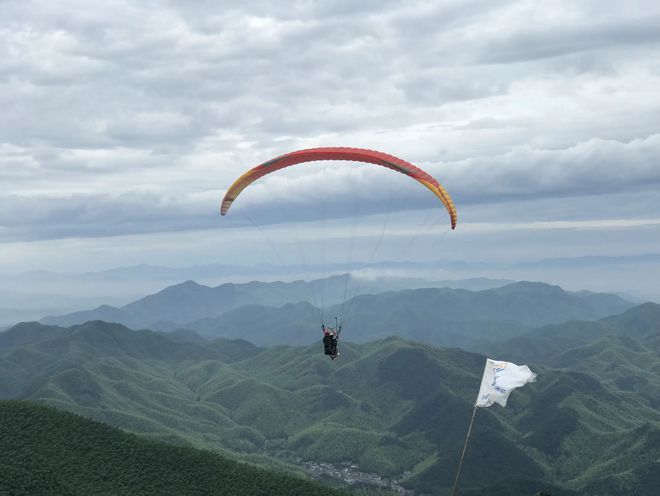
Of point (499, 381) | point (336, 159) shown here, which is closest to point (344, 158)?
point (336, 159)

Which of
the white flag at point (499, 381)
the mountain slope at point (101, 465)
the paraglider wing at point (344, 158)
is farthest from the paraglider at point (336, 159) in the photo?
the mountain slope at point (101, 465)

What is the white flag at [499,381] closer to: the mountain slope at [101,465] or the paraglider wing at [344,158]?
the paraglider wing at [344,158]

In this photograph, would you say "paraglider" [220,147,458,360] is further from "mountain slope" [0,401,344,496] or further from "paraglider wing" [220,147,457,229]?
"mountain slope" [0,401,344,496]

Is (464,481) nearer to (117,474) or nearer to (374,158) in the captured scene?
(117,474)

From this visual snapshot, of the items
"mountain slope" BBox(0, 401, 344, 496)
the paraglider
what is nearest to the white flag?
the paraglider

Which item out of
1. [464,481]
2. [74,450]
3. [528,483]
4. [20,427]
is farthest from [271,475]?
[464,481]

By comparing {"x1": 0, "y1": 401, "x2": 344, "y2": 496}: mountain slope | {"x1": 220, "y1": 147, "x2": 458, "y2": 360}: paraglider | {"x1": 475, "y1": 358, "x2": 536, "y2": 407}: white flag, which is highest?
{"x1": 220, "y1": 147, "x2": 458, "y2": 360}: paraglider

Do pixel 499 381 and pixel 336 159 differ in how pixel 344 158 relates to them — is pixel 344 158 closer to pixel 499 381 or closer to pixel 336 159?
pixel 336 159
